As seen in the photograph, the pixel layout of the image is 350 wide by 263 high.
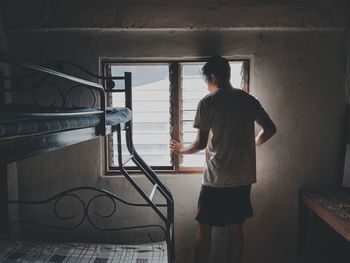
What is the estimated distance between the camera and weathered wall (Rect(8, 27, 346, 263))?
2660mm

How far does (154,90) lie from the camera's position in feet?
9.09

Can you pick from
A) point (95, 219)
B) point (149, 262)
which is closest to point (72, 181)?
point (95, 219)

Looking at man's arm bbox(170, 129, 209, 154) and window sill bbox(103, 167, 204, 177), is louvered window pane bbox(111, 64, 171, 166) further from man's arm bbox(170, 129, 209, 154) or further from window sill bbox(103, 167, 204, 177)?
man's arm bbox(170, 129, 209, 154)

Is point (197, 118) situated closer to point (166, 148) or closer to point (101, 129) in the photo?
point (166, 148)

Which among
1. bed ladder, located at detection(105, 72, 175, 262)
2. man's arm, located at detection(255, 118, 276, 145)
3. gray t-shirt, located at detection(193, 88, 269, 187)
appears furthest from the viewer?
man's arm, located at detection(255, 118, 276, 145)

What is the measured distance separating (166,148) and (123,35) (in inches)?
45.6

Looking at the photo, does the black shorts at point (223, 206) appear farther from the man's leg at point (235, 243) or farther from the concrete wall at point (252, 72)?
the concrete wall at point (252, 72)

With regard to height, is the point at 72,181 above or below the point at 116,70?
below

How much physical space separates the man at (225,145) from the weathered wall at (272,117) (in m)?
0.45

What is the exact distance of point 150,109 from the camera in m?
2.79

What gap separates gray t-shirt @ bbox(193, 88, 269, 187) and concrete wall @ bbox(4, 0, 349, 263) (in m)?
0.49

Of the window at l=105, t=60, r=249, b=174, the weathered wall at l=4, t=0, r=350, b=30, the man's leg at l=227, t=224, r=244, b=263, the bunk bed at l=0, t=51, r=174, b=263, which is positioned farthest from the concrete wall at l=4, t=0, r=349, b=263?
the man's leg at l=227, t=224, r=244, b=263

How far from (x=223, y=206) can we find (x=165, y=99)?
115cm

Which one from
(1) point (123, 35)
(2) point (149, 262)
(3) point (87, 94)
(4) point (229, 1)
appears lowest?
(2) point (149, 262)
